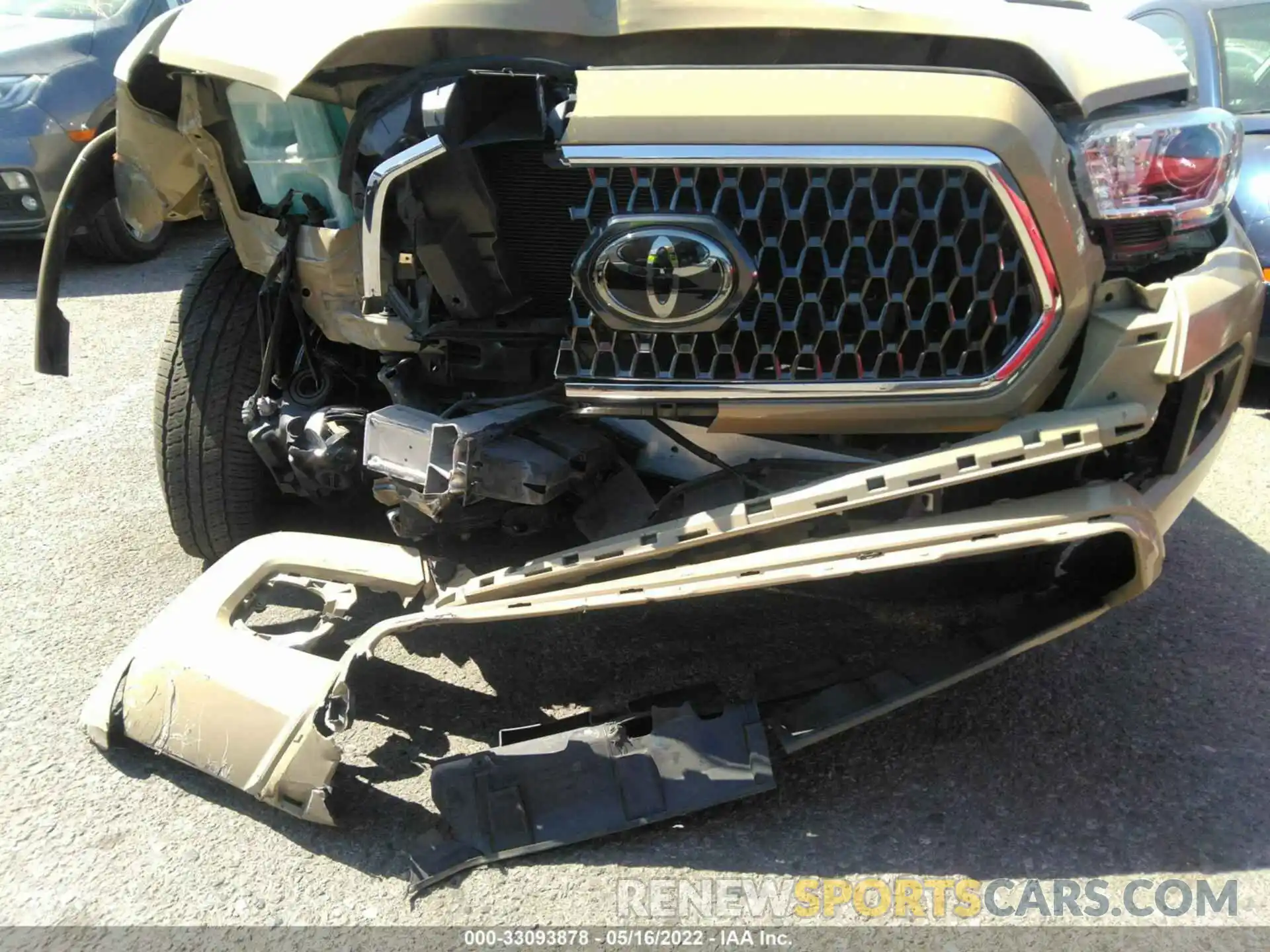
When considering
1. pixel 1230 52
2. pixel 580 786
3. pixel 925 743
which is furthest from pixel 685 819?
pixel 1230 52

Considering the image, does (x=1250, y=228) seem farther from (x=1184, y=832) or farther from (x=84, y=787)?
(x=84, y=787)

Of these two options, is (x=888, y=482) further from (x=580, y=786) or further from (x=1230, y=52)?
(x=1230, y=52)

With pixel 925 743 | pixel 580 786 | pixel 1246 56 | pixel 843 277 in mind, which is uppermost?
pixel 843 277

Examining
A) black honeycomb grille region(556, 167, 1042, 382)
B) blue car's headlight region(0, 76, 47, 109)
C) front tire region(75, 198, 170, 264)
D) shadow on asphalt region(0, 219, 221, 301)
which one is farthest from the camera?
front tire region(75, 198, 170, 264)

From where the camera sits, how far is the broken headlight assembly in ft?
6.44

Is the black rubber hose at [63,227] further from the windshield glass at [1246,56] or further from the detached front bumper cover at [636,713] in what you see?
the windshield glass at [1246,56]

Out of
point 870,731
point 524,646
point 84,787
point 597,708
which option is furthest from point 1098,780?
point 84,787

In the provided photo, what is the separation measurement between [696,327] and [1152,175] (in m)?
0.97

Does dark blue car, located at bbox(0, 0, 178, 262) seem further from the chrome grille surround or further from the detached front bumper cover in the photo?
the chrome grille surround

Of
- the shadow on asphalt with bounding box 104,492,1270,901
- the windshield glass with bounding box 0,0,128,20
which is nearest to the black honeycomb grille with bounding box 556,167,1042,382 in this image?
the shadow on asphalt with bounding box 104,492,1270,901

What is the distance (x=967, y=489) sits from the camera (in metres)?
2.09

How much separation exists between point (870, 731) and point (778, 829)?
42 cm

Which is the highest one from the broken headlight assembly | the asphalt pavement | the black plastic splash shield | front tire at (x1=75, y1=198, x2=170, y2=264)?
the broken headlight assembly

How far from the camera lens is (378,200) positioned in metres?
2.09
